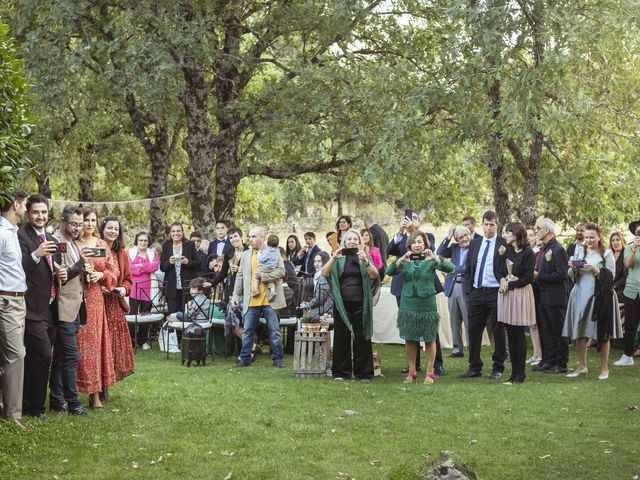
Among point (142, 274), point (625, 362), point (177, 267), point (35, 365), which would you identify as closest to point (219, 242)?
point (177, 267)

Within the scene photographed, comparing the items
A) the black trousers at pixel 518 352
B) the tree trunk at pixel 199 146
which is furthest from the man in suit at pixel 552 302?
the tree trunk at pixel 199 146

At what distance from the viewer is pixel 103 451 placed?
7.91 metres

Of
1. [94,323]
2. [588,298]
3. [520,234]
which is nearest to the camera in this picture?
[94,323]

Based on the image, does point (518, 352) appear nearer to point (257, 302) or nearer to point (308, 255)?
point (257, 302)

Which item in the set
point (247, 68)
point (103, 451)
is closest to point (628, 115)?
point (247, 68)

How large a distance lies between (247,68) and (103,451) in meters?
14.2

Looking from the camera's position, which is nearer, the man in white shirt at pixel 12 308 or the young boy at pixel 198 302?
the man in white shirt at pixel 12 308

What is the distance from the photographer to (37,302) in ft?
28.8

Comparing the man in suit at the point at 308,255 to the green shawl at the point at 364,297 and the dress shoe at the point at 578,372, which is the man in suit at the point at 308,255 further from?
the dress shoe at the point at 578,372

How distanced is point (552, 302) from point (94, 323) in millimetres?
6731

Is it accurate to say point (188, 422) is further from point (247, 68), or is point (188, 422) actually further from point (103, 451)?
point (247, 68)

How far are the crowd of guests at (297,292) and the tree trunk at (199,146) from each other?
3.10 m

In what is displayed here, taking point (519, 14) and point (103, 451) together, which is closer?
point (103, 451)

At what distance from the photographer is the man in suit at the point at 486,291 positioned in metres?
12.4
